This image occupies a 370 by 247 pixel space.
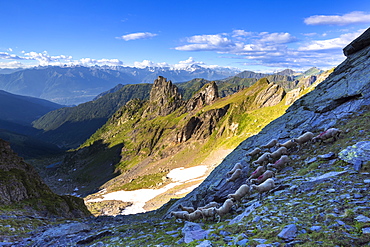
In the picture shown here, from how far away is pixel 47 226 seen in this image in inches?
872

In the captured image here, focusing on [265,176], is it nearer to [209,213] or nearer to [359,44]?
[209,213]

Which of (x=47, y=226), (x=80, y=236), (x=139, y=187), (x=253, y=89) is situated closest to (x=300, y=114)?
(x=80, y=236)

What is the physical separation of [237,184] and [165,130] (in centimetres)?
16086

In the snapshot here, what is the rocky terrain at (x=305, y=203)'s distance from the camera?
765cm

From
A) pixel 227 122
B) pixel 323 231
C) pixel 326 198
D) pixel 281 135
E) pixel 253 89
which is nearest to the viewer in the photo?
pixel 323 231

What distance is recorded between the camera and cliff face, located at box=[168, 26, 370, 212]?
18.6 m

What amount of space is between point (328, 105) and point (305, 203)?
1528 centimetres

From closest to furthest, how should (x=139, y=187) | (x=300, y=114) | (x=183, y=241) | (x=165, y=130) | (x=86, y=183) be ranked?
(x=183, y=241)
(x=300, y=114)
(x=139, y=187)
(x=86, y=183)
(x=165, y=130)

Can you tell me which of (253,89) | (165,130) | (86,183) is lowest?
(86,183)

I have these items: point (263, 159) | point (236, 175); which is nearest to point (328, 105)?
point (263, 159)

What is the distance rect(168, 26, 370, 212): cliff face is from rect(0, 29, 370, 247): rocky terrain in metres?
0.11

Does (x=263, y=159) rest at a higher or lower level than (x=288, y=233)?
higher

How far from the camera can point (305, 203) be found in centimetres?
974

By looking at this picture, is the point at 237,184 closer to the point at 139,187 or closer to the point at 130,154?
the point at 139,187
